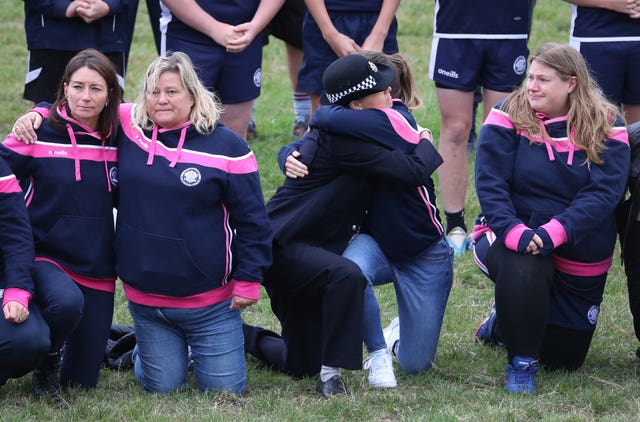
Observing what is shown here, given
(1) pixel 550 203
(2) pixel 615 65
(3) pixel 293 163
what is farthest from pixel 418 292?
(2) pixel 615 65

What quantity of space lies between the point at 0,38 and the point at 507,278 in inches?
345

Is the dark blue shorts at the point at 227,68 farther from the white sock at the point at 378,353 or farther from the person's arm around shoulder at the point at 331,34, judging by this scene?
the white sock at the point at 378,353

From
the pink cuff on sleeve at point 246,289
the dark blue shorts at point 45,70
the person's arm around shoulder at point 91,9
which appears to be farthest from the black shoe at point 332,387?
the person's arm around shoulder at point 91,9

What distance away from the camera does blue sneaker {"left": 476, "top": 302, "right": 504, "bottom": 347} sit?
590 centimetres

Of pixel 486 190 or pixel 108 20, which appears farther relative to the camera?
pixel 108 20

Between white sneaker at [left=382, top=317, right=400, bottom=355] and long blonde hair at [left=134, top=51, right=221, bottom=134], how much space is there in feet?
4.48

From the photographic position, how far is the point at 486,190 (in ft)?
17.6

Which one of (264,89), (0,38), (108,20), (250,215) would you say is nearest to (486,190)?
(250,215)

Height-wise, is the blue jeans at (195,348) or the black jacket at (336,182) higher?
the black jacket at (336,182)

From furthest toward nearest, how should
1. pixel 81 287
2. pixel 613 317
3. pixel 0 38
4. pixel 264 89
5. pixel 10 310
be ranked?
1. pixel 0 38
2. pixel 264 89
3. pixel 613 317
4. pixel 81 287
5. pixel 10 310

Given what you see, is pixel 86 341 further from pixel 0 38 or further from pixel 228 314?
pixel 0 38

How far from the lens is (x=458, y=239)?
735 centimetres

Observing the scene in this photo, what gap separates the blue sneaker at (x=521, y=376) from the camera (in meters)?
5.23

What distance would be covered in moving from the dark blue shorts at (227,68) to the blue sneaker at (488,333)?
7.62 feet
